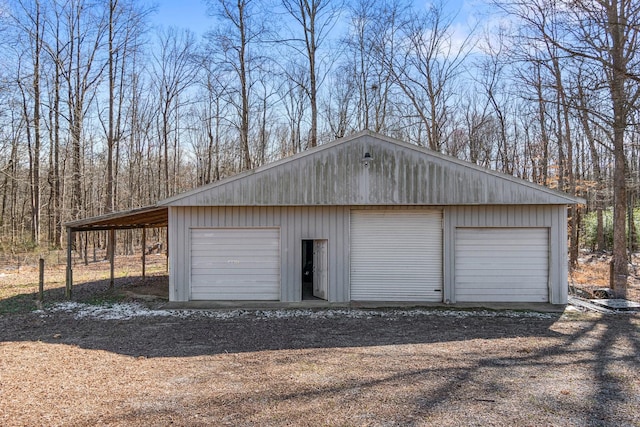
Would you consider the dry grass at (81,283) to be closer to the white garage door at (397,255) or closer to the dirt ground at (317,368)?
the dirt ground at (317,368)

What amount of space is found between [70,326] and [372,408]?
6476mm

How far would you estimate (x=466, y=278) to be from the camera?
1027cm

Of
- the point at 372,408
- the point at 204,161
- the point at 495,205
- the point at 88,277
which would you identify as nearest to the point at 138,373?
the point at 372,408

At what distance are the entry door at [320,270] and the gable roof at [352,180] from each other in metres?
1.30

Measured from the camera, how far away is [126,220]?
1272 centimetres

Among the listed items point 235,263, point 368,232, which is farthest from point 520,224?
point 235,263

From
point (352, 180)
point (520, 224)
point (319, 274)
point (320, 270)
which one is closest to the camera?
point (352, 180)

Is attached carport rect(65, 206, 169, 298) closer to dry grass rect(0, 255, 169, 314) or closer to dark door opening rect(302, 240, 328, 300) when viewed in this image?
dry grass rect(0, 255, 169, 314)

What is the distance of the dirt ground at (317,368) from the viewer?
416 cm

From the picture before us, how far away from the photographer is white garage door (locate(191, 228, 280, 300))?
10.4 m

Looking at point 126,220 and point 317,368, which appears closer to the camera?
point 317,368

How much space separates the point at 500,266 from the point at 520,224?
1.06 metres

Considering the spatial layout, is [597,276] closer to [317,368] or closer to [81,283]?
[317,368]

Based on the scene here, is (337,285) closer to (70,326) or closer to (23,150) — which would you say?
(70,326)
